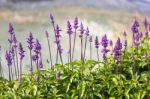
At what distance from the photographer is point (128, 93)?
7.05m

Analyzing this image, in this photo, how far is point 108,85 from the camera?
7098 mm

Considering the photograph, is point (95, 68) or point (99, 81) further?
point (95, 68)

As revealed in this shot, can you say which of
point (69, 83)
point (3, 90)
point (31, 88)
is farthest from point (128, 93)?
point (3, 90)

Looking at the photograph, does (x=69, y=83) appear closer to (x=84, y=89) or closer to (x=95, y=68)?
(x=84, y=89)

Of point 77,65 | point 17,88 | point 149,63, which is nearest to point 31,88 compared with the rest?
point 17,88

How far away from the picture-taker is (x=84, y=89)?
6980mm

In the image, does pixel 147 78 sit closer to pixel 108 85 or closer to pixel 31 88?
pixel 108 85

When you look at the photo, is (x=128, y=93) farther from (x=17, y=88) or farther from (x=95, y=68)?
(x=17, y=88)

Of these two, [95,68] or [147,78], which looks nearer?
[147,78]

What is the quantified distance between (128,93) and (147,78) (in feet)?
1.32

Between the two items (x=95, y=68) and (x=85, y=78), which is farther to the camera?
(x=95, y=68)

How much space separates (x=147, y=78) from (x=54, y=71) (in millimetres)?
1542

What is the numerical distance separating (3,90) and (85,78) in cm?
144

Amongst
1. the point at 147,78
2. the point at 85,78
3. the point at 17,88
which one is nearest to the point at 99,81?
the point at 85,78
